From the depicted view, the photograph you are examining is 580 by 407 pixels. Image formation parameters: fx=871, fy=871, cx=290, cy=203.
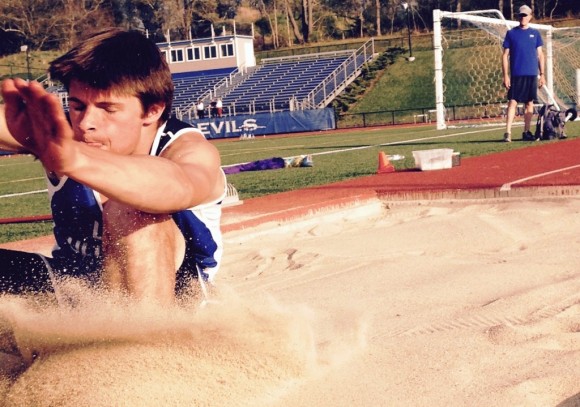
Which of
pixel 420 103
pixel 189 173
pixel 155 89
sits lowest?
pixel 420 103

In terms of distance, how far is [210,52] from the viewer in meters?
57.4

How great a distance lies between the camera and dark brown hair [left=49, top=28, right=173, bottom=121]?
2471 mm

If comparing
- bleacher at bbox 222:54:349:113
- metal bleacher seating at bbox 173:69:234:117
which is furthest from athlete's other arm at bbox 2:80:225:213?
metal bleacher seating at bbox 173:69:234:117

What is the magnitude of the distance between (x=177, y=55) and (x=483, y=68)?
29.3m

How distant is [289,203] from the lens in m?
7.43

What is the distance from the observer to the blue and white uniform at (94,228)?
8.71ft

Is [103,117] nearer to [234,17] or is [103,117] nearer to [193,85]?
[193,85]

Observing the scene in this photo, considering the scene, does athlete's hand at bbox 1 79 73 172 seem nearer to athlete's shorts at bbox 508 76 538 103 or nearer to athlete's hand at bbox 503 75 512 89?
athlete's hand at bbox 503 75 512 89

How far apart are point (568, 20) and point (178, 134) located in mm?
51176

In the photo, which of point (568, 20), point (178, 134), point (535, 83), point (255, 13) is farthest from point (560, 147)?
point (255, 13)

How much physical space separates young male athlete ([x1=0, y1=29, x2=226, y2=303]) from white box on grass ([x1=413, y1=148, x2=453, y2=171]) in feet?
22.9

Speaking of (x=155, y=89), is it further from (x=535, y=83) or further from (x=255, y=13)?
(x=255, y=13)

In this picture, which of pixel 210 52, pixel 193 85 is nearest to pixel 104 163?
pixel 193 85

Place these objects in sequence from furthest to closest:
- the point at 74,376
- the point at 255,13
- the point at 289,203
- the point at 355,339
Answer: the point at 255,13
the point at 289,203
the point at 355,339
the point at 74,376
